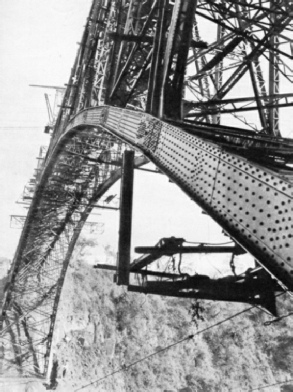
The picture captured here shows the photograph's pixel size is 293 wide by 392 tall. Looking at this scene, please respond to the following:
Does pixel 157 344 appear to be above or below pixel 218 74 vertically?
below

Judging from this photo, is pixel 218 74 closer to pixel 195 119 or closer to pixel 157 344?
pixel 195 119

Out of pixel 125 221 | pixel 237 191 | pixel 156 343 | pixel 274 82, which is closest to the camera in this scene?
pixel 237 191

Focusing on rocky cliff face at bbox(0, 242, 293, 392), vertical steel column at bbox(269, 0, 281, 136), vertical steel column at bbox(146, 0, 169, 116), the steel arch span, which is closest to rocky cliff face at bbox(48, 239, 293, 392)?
rocky cliff face at bbox(0, 242, 293, 392)

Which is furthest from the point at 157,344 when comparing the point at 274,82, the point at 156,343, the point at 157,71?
the point at 157,71

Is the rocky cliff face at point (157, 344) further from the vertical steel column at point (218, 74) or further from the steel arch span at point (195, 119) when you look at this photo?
the vertical steel column at point (218, 74)

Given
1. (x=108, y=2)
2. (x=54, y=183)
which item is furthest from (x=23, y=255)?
(x=108, y=2)

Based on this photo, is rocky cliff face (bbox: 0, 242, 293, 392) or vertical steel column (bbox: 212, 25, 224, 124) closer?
vertical steel column (bbox: 212, 25, 224, 124)

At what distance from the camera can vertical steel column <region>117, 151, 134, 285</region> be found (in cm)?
436

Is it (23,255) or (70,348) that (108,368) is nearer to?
(70,348)

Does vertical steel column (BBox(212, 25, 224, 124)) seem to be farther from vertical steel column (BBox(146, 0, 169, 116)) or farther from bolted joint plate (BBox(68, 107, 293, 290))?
bolted joint plate (BBox(68, 107, 293, 290))

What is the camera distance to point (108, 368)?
107ft

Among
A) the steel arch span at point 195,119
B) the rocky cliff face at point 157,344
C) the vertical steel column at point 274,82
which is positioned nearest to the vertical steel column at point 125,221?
the steel arch span at point 195,119

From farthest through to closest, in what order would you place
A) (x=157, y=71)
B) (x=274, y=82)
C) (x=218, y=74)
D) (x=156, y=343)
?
(x=156, y=343) → (x=218, y=74) → (x=274, y=82) → (x=157, y=71)

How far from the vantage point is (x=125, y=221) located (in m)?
4.40
